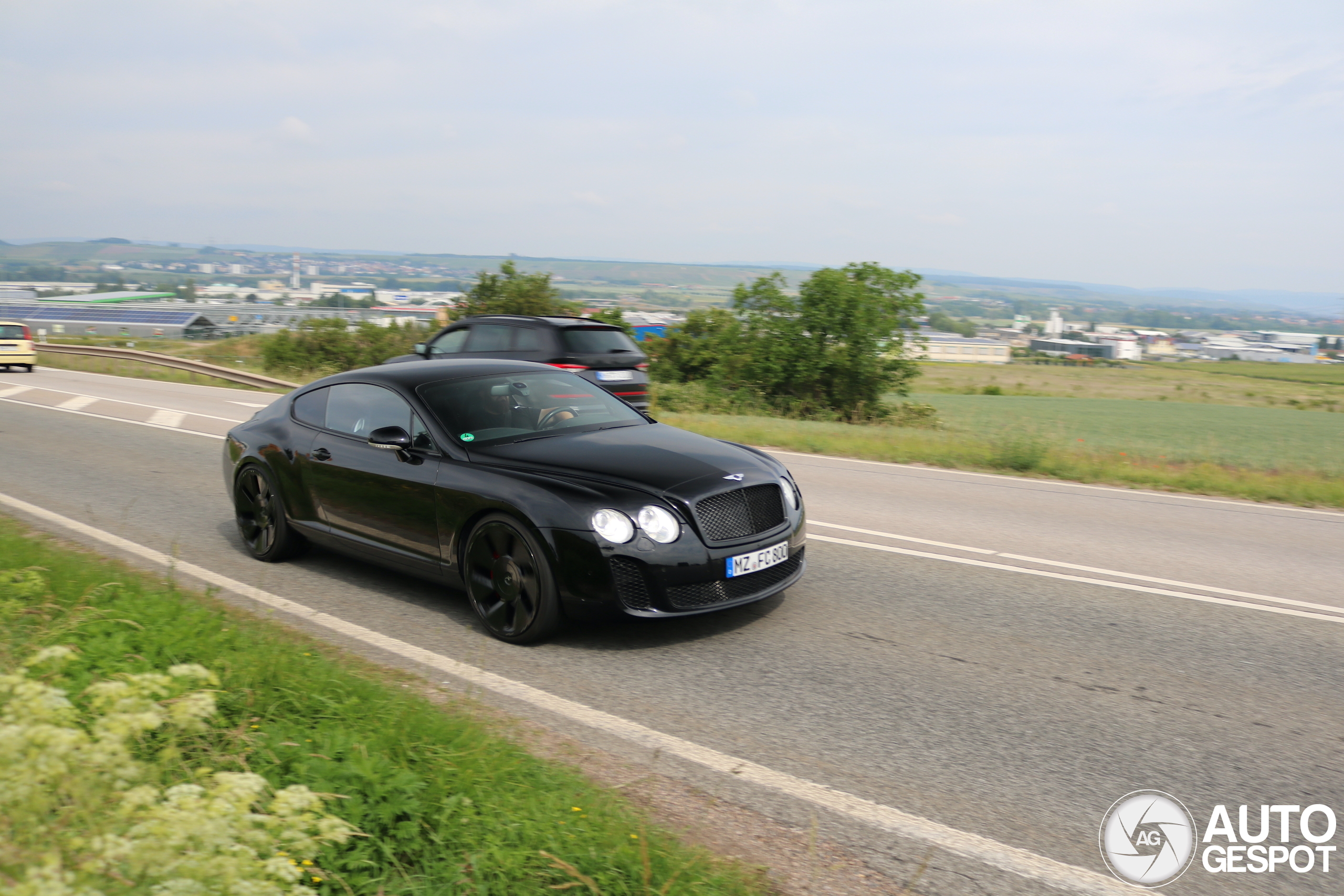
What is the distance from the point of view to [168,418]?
16547 millimetres

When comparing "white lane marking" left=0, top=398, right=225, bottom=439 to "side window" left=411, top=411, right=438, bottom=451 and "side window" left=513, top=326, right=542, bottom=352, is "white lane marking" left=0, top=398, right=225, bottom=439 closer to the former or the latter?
"side window" left=513, top=326, right=542, bottom=352

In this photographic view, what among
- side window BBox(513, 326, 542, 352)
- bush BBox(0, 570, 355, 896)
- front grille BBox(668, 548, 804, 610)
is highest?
side window BBox(513, 326, 542, 352)

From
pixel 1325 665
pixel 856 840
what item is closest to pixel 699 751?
pixel 856 840

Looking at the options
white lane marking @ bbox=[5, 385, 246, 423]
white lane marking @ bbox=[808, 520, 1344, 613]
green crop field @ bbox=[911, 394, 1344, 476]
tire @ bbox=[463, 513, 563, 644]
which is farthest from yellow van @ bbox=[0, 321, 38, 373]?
tire @ bbox=[463, 513, 563, 644]

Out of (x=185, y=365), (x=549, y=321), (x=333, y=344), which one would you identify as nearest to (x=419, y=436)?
(x=549, y=321)

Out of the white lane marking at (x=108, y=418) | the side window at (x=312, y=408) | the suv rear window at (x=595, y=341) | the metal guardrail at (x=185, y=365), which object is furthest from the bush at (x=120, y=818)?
the metal guardrail at (x=185, y=365)

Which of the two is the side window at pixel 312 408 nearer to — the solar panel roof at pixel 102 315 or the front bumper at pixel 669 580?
the front bumper at pixel 669 580

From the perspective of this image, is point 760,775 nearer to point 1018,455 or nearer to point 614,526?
point 614,526

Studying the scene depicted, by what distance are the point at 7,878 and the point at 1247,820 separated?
382cm

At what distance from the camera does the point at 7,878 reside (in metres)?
2.04

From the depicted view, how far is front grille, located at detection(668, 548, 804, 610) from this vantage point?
17.0 feet

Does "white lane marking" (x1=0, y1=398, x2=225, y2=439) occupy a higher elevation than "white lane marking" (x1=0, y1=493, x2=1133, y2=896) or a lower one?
lower

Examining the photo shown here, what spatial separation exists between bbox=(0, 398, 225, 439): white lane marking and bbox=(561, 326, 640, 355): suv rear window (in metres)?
5.18

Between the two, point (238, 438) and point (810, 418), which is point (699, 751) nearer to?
point (238, 438)
